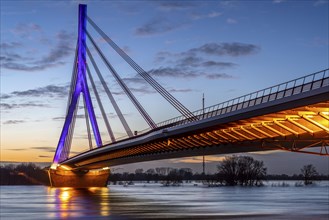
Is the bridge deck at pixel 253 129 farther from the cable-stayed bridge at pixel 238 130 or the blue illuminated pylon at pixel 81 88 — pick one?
the blue illuminated pylon at pixel 81 88

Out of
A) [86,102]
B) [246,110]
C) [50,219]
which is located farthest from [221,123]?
[86,102]

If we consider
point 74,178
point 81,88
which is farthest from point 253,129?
point 74,178

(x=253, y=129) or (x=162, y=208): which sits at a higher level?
(x=253, y=129)

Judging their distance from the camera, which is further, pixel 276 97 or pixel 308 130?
pixel 308 130

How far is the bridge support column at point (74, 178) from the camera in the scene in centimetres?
11456

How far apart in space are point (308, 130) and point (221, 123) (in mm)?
5957

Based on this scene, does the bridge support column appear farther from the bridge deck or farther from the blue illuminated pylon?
the bridge deck

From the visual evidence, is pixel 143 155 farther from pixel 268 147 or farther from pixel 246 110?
pixel 246 110

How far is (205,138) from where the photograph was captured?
1924 inches

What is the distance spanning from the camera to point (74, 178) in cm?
11612

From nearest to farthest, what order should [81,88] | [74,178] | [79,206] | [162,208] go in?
[162,208] → [79,206] → [81,88] → [74,178]

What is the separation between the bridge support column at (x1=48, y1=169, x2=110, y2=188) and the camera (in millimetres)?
114562

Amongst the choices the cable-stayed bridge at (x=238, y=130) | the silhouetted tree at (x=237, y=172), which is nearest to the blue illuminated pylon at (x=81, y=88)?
the cable-stayed bridge at (x=238, y=130)

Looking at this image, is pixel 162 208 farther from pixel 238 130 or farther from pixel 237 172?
pixel 237 172
